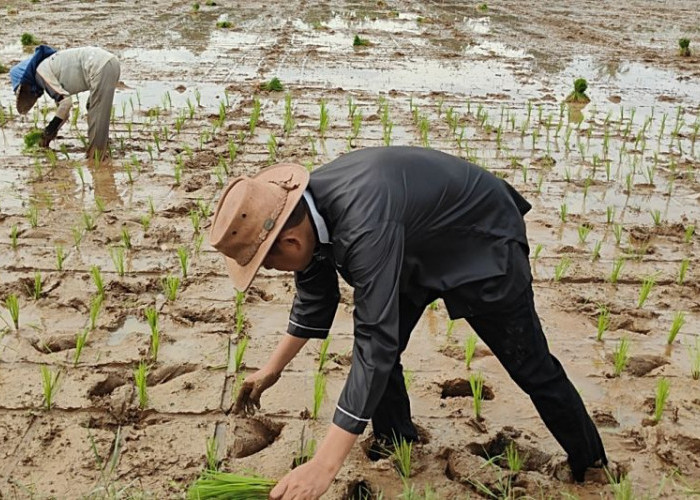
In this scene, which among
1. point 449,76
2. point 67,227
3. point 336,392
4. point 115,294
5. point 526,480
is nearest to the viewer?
point 526,480

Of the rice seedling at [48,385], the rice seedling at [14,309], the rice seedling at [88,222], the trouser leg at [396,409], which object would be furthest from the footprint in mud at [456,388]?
the rice seedling at [88,222]

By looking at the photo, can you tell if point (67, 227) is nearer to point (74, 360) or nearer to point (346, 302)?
point (74, 360)

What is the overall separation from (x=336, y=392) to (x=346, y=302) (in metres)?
0.83

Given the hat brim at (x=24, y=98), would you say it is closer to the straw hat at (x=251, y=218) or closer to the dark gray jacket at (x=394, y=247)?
the dark gray jacket at (x=394, y=247)

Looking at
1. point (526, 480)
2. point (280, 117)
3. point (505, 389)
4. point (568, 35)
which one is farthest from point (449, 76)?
point (526, 480)

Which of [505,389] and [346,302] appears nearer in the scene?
[505,389]

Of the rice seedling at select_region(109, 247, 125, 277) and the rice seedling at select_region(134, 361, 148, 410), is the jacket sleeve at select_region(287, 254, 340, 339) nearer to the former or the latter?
the rice seedling at select_region(134, 361, 148, 410)

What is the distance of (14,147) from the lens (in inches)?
244

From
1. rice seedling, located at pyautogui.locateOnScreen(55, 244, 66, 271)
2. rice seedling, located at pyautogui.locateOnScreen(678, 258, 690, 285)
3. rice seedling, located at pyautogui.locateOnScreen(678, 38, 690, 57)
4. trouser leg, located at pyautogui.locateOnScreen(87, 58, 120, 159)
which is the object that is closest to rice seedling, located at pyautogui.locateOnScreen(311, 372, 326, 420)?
rice seedling, located at pyautogui.locateOnScreen(55, 244, 66, 271)

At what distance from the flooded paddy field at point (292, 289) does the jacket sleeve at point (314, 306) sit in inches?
23.8

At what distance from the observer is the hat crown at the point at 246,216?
1.90 meters

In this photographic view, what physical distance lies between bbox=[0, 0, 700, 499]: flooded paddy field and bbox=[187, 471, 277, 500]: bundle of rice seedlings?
14.2 inches

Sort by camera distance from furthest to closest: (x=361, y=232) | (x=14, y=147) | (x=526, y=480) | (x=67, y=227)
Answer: (x=14, y=147) < (x=67, y=227) < (x=526, y=480) < (x=361, y=232)

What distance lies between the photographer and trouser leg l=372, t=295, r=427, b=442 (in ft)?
8.23
